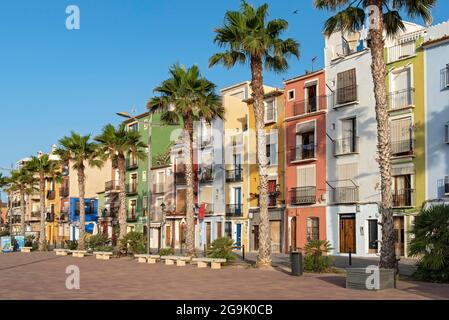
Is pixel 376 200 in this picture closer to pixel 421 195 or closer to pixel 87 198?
pixel 421 195

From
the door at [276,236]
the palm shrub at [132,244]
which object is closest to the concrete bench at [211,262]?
the palm shrub at [132,244]

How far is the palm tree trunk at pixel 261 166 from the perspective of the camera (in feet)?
87.0

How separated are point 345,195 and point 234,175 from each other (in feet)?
41.3

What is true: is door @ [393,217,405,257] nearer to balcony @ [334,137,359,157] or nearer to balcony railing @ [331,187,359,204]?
balcony railing @ [331,187,359,204]

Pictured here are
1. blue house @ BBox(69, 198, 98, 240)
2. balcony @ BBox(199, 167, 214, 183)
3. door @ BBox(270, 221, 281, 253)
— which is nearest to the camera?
door @ BBox(270, 221, 281, 253)

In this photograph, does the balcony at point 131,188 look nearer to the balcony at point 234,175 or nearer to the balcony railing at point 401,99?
the balcony at point 234,175

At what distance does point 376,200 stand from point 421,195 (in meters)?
3.04

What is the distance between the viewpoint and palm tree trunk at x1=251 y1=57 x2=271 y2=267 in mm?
26516

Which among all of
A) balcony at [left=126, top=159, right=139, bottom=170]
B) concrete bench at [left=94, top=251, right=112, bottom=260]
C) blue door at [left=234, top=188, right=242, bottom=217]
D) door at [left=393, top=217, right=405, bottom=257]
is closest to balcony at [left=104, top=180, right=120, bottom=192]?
balcony at [left=126, top=159, right=139, bottom=170]

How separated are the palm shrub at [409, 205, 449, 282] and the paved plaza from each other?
30.0 inches

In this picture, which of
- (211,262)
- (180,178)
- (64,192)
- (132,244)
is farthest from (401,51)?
(64,192)

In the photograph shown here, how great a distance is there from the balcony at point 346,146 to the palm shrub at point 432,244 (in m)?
18.0

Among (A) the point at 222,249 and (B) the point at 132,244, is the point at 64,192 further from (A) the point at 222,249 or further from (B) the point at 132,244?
(A) the point at 222,249
